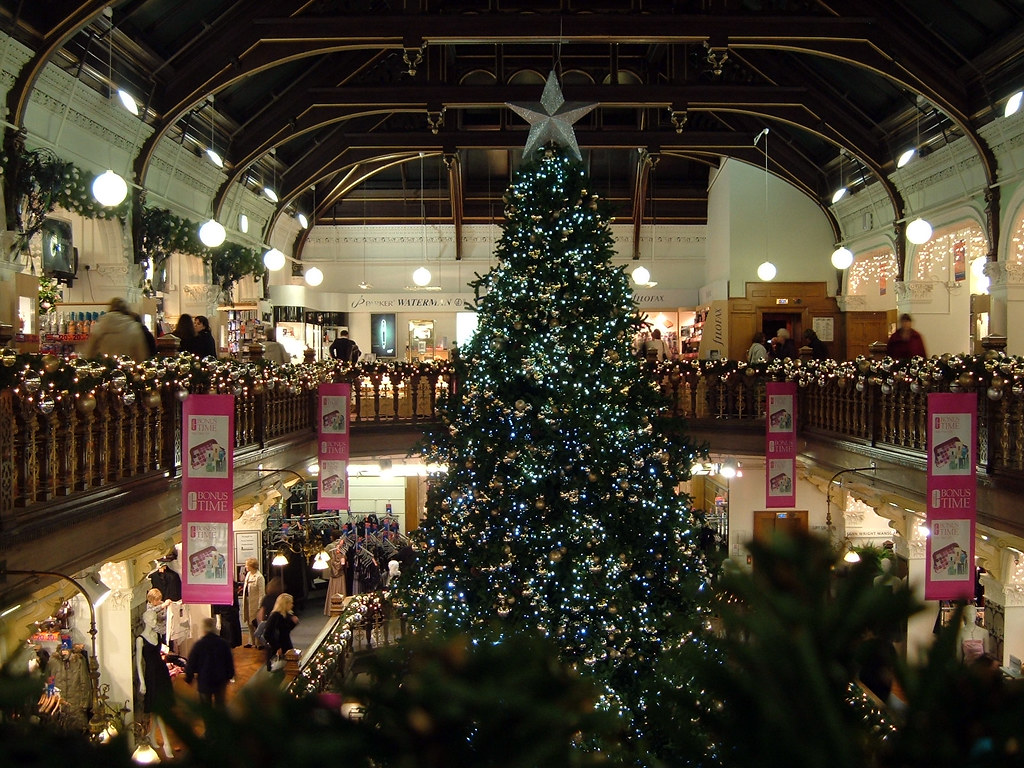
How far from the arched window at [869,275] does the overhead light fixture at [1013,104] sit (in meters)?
6.16

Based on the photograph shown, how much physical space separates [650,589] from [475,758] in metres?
6.12

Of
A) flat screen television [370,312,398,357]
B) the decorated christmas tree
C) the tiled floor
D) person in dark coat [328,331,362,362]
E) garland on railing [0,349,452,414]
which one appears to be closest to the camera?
garland on railing [0,349,452,414]

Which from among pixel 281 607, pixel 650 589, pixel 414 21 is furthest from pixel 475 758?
pixel 414 21

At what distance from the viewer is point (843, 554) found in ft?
2.71

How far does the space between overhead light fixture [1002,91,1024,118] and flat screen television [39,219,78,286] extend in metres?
12.1

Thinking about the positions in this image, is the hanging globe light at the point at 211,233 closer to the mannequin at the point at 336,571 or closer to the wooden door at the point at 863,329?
the mannequin at the point at 336,571

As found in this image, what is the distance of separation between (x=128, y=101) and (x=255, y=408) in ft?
15.2

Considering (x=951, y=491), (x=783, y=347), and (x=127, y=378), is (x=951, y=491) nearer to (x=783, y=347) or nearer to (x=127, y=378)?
(x=127, y=378)

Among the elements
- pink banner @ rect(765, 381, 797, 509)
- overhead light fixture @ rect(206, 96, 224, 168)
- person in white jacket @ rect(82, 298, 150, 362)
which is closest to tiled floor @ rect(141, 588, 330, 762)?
person in white jacket @ rect(82, 298, 150, 362)

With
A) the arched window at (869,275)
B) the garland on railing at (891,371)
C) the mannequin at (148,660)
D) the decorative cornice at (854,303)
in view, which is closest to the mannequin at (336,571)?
the mannequin at (148,660)

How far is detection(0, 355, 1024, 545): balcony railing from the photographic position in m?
5.29

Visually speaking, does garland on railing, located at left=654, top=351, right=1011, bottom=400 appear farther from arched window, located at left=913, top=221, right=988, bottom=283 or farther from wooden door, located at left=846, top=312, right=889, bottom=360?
wooden door, located at left=846, top=312, right=889, bottom=360

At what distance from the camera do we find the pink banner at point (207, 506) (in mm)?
6773


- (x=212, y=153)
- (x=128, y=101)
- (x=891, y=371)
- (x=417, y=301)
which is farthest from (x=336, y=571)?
(x=891, y=371)
